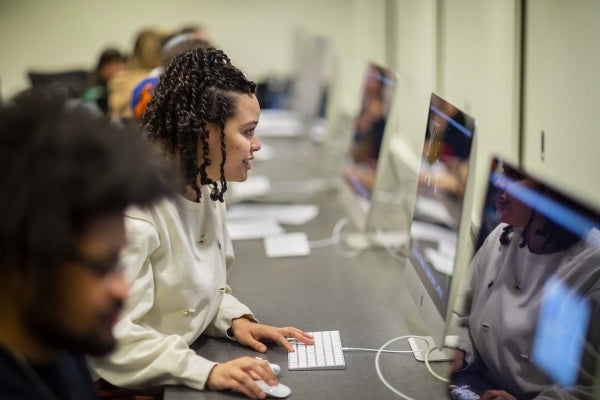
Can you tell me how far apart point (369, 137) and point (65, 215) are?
1573 millimetres

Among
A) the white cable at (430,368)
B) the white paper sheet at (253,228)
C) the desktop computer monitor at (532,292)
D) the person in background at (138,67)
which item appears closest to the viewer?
the desktop computer monitor at (532,292)

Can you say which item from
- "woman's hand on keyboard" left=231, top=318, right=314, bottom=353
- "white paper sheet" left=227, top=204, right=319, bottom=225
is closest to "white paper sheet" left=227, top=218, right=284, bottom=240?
"white paper sheet" left=227, top=204, right=319, bottom=225

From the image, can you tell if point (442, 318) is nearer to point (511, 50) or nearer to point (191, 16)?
point (511, 50)

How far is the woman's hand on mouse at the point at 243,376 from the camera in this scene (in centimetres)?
130

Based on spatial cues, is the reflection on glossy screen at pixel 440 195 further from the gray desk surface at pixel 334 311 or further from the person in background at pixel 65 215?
the person in background at pixel 65 215

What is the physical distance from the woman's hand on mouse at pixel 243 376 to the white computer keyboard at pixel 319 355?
10 centimetres

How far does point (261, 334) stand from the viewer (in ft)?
5.05

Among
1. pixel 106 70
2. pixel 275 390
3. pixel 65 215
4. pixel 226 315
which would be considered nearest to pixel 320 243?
pixel 226 315

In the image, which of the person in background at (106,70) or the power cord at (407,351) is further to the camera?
the person in background at (106,70)

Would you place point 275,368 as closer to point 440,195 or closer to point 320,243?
point 440,195

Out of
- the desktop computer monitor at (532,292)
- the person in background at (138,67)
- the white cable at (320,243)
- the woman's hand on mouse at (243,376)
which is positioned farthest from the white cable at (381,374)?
the person in background at (138,67)

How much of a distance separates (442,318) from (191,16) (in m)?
4.92

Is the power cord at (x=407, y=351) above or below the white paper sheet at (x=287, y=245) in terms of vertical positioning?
above

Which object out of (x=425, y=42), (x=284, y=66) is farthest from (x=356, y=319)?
(x=284, y=66)
